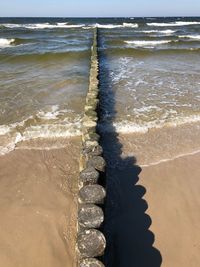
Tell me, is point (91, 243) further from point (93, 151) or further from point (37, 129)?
point (37, 129)

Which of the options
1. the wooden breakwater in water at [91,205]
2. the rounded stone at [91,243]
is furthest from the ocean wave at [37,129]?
the rounded stone at [91,243]

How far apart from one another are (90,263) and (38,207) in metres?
1.77

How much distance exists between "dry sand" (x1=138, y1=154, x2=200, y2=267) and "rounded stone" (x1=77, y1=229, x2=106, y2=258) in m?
0.93

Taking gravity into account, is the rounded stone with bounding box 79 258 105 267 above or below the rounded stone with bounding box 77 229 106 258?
below

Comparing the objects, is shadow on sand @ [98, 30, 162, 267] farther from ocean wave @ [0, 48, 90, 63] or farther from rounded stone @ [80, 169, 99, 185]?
ocean wave @ [0, 48, 90, 63]

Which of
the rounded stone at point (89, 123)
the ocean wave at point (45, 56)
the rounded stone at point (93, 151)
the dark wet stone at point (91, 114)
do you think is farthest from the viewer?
the ocean wave at point (45, 56)

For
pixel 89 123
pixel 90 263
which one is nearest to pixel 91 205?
pixel 90 263

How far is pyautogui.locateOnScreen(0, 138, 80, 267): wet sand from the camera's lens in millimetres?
4340

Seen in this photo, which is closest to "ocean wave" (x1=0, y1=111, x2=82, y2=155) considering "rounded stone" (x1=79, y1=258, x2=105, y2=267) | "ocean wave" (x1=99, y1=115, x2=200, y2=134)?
"ocean wave" (x1=99, y1=115, x2=200, y2=134)

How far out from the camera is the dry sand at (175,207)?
433 centimetres

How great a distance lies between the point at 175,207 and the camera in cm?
511

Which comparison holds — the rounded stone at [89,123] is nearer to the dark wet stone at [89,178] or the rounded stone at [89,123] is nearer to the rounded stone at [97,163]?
the rounded stone at [97,163]

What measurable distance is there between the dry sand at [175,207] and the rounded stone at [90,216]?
3.03 feet

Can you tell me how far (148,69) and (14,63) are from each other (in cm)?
633
